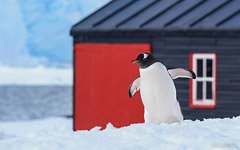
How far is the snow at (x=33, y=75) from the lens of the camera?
91.1 meters

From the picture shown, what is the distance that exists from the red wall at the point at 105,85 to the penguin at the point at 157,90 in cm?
638

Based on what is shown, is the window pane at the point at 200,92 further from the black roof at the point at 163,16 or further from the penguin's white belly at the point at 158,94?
the penguin's white belly at the point at 158,94

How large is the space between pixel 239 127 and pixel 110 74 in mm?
9193

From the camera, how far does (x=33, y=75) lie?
3654 inches

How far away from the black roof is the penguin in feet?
19.7

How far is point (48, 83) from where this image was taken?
9775 centimetres

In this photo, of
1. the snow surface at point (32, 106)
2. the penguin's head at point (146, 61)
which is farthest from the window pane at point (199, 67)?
the snow surface at point (32, 106)

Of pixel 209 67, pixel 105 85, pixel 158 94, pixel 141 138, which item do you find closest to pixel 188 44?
pixel 209 67

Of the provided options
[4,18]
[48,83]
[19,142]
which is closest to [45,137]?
[19,142]

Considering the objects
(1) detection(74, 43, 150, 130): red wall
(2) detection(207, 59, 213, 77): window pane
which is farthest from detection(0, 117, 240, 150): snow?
(1) detection(74, 43, 150, 130): red wall

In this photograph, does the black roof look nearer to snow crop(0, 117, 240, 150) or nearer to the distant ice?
snow crop(0, 117, 240, 150)

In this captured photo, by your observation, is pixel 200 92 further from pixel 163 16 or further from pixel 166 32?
pixel 163 16

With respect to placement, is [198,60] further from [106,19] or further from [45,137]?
[45,137]

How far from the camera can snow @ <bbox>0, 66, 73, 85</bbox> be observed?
91125mm
